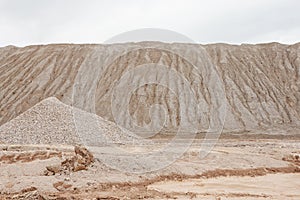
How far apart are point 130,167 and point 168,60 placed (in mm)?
51599

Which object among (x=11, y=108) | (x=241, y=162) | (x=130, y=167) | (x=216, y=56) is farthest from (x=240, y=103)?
(x=130, y=167)

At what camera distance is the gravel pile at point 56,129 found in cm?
3008

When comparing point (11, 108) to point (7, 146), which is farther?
point (11, 108)

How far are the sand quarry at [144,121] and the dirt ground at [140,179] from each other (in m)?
0.05

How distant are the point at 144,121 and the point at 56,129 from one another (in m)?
24.9

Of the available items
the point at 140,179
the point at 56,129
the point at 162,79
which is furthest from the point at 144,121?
the point at 140,179

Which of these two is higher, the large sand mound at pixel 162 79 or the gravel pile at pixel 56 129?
the large sand mound at pixel 162 79

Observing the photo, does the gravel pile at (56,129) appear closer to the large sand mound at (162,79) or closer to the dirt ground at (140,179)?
the dirt ground at (140,179)

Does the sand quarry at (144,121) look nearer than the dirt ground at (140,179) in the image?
No

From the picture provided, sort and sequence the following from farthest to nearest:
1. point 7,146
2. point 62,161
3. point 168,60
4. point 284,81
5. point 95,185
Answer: point 168,60, point 284,81, point 7,146, point 62,161, point 95,185

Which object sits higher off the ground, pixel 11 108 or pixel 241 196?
pixel 11 108

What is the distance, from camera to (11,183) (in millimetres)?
16719

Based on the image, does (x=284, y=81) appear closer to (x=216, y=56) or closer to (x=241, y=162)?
(x=216, y=56)

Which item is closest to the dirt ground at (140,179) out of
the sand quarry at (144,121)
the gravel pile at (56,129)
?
the sand quarry at (144,121)
